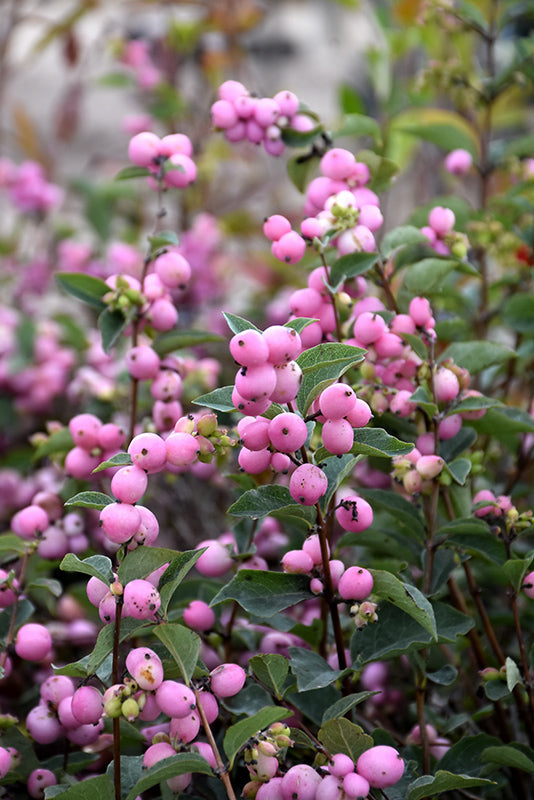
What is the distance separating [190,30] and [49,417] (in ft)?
3.29

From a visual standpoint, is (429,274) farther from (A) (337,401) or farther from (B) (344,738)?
(B) (344,738)

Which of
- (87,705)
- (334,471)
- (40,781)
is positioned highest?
(334,471)

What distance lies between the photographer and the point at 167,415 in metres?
0.63

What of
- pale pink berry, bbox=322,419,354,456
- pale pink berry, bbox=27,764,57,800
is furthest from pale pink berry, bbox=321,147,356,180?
pale pink berry, bbox=27,764,57,800

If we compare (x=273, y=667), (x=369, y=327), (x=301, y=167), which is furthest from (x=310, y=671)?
(x=301, y=167)

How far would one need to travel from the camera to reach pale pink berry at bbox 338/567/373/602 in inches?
17.9

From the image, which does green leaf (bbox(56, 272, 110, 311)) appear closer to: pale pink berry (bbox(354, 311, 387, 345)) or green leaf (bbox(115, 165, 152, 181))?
green leaf (bbox(115, 165, 152, 181))

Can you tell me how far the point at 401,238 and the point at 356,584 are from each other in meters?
0.28

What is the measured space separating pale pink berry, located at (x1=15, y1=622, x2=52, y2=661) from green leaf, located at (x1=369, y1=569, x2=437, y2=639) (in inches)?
9.7

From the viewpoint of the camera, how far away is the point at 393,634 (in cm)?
48

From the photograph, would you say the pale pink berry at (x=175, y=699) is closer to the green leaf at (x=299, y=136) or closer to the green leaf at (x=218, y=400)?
the green leaf at (x=218, y=400)

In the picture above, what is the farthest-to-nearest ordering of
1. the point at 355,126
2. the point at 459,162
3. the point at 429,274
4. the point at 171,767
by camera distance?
the point at 459,162 → the point at 355,126 → the point at 429,274 → the point at 171,767

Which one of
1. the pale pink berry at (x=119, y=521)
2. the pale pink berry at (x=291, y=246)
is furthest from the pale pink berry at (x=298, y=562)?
the pale pink berry at (x=291, y=246)

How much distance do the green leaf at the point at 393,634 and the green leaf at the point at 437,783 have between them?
7 cm
